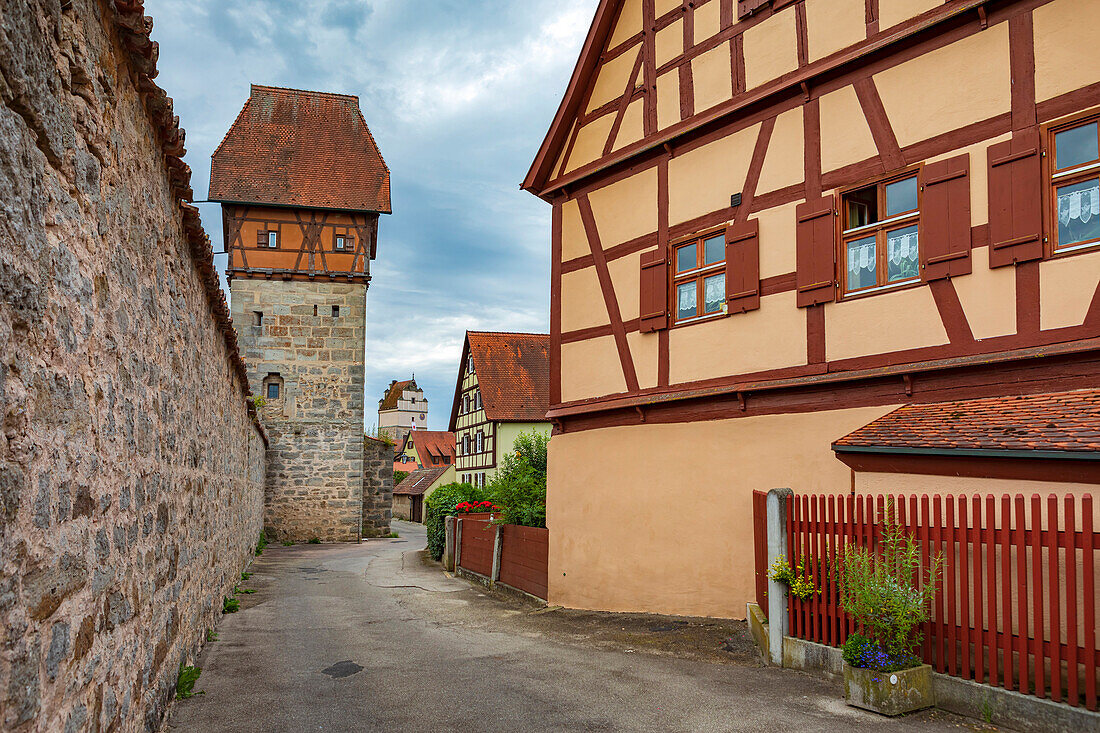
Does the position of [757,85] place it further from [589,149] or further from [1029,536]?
[1029,536]

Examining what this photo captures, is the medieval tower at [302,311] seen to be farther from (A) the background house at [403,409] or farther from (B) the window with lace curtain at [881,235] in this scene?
(A) the background house at [403,409]

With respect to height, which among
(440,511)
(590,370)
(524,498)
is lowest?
(440,511)

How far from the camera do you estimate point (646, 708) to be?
6.25m

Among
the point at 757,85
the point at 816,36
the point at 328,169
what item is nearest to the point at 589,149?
the point at 757,85

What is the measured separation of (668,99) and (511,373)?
82.9 feet

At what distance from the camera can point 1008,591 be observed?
561cm

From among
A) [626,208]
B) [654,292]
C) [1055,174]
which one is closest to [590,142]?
[626,208]

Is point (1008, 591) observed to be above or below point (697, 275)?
below

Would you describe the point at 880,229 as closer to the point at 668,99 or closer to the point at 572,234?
the point at 668,99

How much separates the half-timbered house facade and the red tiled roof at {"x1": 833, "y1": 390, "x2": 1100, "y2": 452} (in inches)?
1.7

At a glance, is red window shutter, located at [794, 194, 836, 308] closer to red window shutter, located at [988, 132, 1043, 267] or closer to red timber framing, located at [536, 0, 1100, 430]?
red timber framing, located at [536, 0, 1100, 430]

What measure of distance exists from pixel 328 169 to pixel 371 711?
25831mm

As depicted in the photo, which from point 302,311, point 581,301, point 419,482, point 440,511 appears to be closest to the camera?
point 581,301

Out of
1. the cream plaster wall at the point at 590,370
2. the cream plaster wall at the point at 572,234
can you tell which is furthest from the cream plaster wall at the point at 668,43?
the cream plaster wall at the point at 590,370
